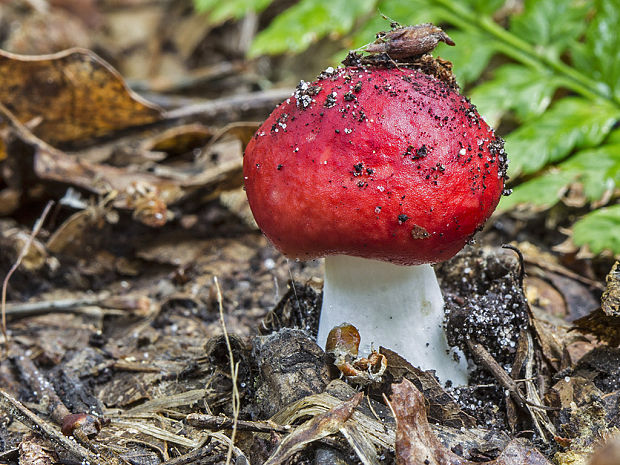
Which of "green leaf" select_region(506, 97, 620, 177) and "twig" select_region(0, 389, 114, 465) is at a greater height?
"green leaf" select_region(506, 97, 620, 177)

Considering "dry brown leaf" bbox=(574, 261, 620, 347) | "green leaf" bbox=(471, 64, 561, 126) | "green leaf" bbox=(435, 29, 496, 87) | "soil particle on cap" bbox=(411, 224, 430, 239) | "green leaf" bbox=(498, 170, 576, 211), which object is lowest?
"dry brown leaf" bbox=(574, 261, 620, 347)

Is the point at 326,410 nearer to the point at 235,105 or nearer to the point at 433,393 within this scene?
the point at 433,393

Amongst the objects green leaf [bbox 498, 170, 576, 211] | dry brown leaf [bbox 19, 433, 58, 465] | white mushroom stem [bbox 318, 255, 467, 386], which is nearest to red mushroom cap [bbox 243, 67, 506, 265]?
white mushroom stem [bbox 318, 255, 467, 386]

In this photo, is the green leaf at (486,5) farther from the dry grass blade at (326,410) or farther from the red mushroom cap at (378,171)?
the dry grass blade at (326,410)

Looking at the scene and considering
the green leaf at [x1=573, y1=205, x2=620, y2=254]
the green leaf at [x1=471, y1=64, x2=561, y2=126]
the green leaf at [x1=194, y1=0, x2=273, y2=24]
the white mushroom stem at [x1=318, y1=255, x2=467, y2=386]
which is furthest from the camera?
the green leaf at [x1=194, y1=0, x2=273, y2=24]

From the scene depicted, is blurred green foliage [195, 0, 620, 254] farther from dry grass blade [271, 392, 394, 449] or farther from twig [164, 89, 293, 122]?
dry grass blade [271, 392, 394, 449]

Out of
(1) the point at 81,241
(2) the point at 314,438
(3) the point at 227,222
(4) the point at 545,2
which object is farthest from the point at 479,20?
(2) the point at 314,438
